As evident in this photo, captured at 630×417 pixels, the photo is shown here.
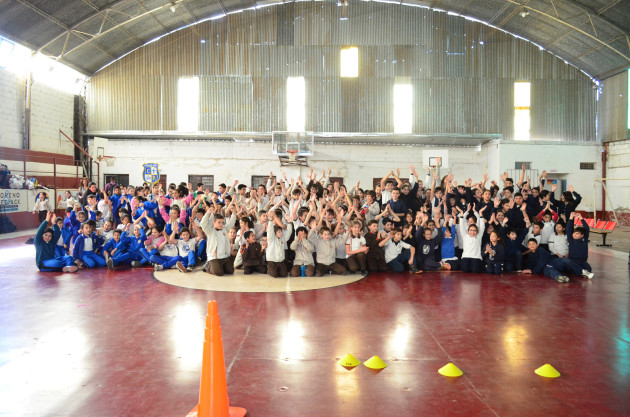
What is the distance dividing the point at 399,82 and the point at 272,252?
16437 mm

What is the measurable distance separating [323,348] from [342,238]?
4538 millimetres

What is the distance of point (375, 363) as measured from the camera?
4.31 m

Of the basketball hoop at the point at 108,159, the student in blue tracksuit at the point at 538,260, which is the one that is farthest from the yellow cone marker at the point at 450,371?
the basketball hoop at the point at 108,159

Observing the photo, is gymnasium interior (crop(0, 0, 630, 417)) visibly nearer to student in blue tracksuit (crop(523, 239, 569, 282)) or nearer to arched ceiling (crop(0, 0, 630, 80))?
arched ceiling (crop(0, 0, 630, 80))

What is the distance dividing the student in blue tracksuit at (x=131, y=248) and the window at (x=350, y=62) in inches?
622

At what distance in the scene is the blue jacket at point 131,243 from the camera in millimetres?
9805

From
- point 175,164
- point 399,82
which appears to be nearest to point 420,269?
point 399,82

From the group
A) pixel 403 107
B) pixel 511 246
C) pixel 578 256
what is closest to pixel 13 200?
pixel 511 246

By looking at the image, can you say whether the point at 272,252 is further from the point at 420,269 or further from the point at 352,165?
the point at 352,165

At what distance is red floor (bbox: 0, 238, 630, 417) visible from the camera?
3609 millimetres

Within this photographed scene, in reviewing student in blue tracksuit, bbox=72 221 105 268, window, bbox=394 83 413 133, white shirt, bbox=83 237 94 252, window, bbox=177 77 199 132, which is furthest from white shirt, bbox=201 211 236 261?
window, bbox=394 83 413 133

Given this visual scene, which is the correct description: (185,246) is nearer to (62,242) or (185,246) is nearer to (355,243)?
(62,242)

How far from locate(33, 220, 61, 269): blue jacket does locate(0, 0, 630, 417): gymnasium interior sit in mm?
377

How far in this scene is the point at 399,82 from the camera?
22469 millimetres
